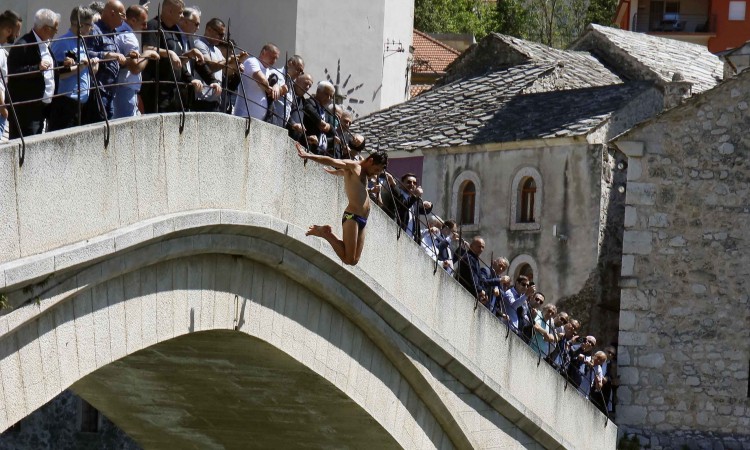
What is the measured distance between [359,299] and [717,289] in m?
10.2

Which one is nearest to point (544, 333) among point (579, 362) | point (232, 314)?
point (579, 362)

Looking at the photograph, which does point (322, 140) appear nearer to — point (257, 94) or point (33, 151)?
point (257, 94)

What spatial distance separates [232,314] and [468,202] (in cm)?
1627

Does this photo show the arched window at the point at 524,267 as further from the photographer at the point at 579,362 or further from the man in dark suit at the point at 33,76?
the man in dark suit at the point at 33,76

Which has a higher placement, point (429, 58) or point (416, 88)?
Answer: point (429, 58)

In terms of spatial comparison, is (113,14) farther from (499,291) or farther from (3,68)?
(499,291)

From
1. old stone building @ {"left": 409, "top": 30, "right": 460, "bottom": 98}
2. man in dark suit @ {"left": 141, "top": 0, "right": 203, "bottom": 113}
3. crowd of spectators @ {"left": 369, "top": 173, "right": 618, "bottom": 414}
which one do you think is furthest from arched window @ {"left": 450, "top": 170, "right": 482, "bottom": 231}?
man in dark suit @ {"left": 141, "top": 0, "right": 203, "bottom": 113}

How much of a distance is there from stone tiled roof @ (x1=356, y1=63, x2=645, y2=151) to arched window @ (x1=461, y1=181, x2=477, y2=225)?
84cm

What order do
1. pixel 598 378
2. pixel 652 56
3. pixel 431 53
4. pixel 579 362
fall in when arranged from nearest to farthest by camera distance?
pixel 579 362 < pixel 598 378 < pixel 652 56 < pixel 431 53

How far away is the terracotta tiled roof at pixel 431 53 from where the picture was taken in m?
49.6

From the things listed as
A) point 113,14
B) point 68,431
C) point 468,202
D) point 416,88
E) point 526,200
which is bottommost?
point 68,431

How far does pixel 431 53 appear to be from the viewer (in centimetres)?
5066

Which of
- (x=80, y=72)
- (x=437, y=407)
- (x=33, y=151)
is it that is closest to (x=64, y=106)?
(x=80, y=72)

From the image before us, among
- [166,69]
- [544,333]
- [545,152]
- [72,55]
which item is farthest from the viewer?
[545,152]
